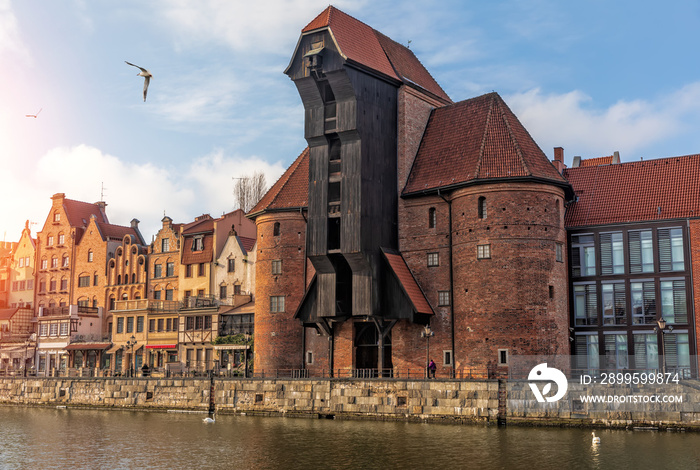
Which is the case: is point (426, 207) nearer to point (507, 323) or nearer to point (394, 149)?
point (394, 149)

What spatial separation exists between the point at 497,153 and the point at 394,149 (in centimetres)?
675

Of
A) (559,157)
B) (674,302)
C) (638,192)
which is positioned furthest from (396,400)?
(559,157)

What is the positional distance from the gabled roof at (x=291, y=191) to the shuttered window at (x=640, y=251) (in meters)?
19.7

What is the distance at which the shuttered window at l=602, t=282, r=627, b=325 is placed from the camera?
45.9 meters

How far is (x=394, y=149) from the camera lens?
1944 inches

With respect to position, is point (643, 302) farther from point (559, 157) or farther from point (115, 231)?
point (115, 231)

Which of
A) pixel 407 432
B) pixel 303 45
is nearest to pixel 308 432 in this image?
pixel 407 432

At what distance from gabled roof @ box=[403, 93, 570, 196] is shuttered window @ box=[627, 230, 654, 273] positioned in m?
4.93

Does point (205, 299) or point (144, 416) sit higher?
point (205, 299)

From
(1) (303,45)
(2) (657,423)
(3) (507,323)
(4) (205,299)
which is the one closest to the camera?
(2) (657,423)

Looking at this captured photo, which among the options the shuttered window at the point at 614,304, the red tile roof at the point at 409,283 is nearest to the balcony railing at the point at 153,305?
the red tile roof at the point at 409,283

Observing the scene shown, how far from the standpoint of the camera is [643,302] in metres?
45.4

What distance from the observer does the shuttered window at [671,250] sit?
44.7m

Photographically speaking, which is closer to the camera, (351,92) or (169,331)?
(351,92)
